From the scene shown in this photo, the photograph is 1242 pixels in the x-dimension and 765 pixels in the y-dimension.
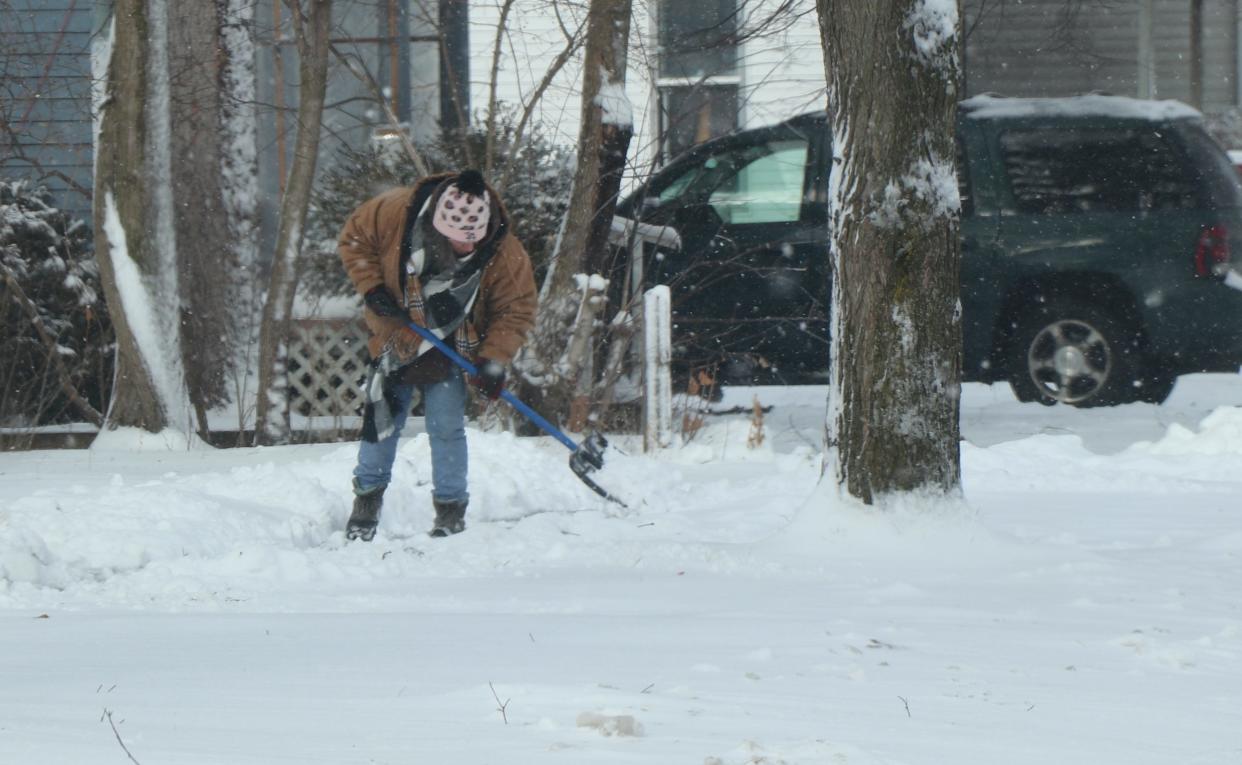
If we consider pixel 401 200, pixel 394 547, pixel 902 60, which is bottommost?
pixel 394 547

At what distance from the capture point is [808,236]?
981cm

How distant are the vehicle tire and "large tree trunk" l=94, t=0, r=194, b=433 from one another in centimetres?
498

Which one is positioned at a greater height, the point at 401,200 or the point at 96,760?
the point at 401,200

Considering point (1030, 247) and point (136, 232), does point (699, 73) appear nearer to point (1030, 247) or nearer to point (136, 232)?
point (1030, 247)

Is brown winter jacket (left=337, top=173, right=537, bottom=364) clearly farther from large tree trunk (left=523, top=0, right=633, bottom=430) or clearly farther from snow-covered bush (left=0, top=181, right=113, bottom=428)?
snow-covered bush (left=0, top=181, right=113, bottom=428)

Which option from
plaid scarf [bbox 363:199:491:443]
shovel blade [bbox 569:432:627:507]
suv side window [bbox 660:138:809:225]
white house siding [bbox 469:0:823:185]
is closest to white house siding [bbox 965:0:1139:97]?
white house siding [bbox 469:0:823:185]

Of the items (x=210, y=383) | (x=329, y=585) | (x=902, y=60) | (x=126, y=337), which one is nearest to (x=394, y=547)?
(x=329, y=585)

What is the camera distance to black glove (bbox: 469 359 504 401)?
6.26m

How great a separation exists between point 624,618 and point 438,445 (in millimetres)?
2056

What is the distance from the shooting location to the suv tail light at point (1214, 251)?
9547 millimetres

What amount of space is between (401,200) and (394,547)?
1255 mm

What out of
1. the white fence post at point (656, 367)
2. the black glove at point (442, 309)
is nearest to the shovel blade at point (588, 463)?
the black glove at point (442, 309)

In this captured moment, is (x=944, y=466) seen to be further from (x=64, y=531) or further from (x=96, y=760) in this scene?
(x=96, y=760)

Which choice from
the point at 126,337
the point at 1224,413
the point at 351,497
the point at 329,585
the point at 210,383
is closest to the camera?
the point at 329,585
